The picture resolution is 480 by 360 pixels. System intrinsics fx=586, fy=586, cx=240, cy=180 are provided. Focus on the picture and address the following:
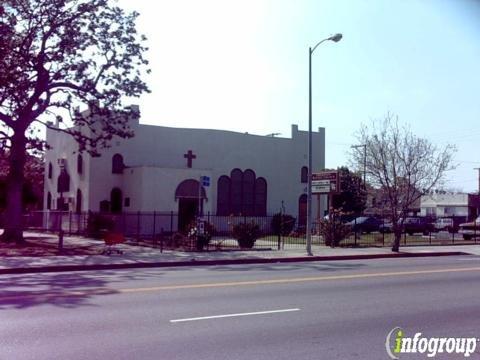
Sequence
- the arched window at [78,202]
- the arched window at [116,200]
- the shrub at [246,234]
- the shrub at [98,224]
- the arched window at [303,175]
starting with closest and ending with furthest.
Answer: the shrub at [246,234] → the shrub at [98,224] → the arched window at [116,200] → the arched window at [78,202] → the arched window at [303,175]

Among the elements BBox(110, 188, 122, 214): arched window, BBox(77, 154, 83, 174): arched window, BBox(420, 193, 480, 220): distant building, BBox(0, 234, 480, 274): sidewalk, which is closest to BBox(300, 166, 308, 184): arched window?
BBox(110, 188, 122, 214): arched window

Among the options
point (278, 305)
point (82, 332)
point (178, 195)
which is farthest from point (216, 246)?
point (82, 332)

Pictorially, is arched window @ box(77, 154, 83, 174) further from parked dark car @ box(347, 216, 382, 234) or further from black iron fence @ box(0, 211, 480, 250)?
parked dark car @ box(347, 216, 382, 234)

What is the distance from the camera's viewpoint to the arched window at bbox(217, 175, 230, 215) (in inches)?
1686

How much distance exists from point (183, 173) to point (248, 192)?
698 cm

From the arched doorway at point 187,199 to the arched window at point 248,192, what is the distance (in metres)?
5.40

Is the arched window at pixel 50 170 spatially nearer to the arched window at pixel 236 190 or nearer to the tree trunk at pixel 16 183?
the arched window at pixel 236 190

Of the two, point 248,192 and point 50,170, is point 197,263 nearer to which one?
point 248,192

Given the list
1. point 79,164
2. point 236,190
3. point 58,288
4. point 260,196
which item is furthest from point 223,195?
point 58,288

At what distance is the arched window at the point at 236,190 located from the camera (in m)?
43.8

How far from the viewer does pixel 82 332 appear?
8234 mm

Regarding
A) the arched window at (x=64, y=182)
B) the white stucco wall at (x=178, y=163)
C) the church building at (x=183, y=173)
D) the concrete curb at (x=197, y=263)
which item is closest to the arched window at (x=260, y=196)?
the church building at (x=183, y=173)

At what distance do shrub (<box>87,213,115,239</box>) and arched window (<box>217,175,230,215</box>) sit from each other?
407 inches

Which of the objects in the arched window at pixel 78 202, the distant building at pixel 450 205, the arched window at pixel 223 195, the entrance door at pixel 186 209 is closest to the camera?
the entrance door at pixel 186 209
